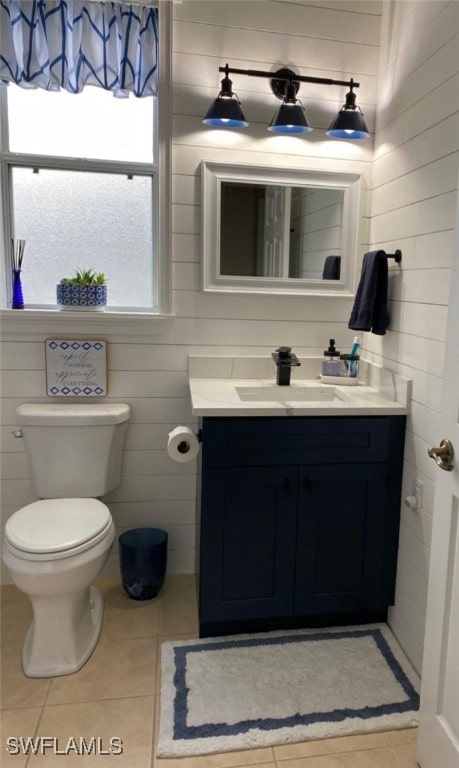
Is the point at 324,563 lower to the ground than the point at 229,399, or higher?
lower

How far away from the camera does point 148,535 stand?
2.42m

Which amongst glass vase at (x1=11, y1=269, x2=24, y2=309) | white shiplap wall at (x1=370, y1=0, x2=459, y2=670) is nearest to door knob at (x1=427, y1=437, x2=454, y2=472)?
white shiplap wall at (x1=370, y1=0, x2=459, y2=670)

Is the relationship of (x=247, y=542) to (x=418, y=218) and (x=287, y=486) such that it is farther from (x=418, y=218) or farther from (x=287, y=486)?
(x=418, y=218)

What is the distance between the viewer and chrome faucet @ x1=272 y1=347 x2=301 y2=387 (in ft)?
7.57

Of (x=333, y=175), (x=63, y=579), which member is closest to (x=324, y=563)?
(x=63, y=579)

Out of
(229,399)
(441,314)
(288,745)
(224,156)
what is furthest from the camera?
(224,156)

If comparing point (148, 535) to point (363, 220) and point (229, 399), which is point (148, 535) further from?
point (363, 220)

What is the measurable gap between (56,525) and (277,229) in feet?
5.01

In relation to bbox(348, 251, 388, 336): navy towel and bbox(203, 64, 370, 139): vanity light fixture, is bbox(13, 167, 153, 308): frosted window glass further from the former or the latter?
bbox(348, 251, 388, 336): navy towel

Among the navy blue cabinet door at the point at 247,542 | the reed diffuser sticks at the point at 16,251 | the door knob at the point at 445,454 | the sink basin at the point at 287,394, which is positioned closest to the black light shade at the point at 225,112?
the reed diffuser sticks at the point at 16,251

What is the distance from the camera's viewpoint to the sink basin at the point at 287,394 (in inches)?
91.0

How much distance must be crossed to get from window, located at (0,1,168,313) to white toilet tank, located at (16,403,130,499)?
0.51 metres

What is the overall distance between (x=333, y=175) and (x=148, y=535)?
182 centimetres

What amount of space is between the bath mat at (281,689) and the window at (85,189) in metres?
1.44
